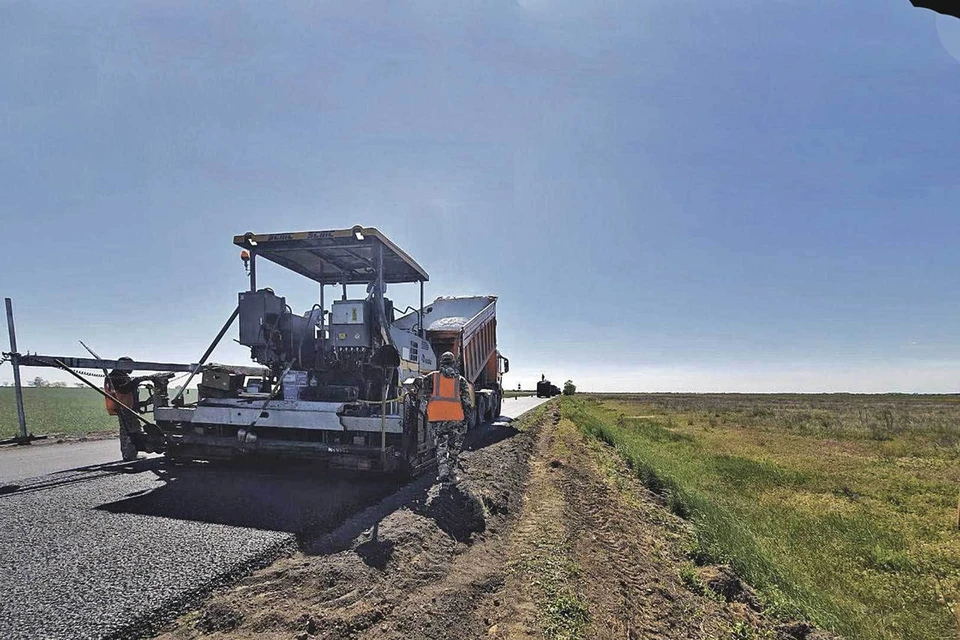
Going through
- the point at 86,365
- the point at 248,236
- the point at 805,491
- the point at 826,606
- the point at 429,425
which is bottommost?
the point at 805,491

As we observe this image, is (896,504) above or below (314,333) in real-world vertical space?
below

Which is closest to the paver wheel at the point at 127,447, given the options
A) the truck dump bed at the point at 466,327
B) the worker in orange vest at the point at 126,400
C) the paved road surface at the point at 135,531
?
the worker in orange vest at the point at 126,400

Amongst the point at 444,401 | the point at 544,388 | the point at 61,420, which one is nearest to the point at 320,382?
the point at 444,401

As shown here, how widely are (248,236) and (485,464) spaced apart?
17.3ft

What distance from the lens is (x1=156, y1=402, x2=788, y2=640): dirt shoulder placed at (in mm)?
2787

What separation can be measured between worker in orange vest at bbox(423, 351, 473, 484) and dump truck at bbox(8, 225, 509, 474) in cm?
25

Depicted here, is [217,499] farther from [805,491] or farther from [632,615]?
[805,491]

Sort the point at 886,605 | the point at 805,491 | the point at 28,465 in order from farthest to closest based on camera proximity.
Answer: the point at 805,491
the point at 28,465
the point at 886,605

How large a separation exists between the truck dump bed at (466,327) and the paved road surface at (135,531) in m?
5.11

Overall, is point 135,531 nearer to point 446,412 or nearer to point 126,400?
point 446,412

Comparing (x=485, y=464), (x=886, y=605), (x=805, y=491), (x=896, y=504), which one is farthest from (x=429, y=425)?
(x=896, y=504)

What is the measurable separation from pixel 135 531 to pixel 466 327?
846 cm

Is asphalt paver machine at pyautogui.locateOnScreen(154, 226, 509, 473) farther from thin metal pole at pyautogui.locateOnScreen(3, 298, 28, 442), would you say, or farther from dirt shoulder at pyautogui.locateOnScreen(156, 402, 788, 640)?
thin metal pole at pyautogui.locateOnScreen(3, 298, 28, 442)

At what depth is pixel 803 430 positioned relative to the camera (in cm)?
2217
